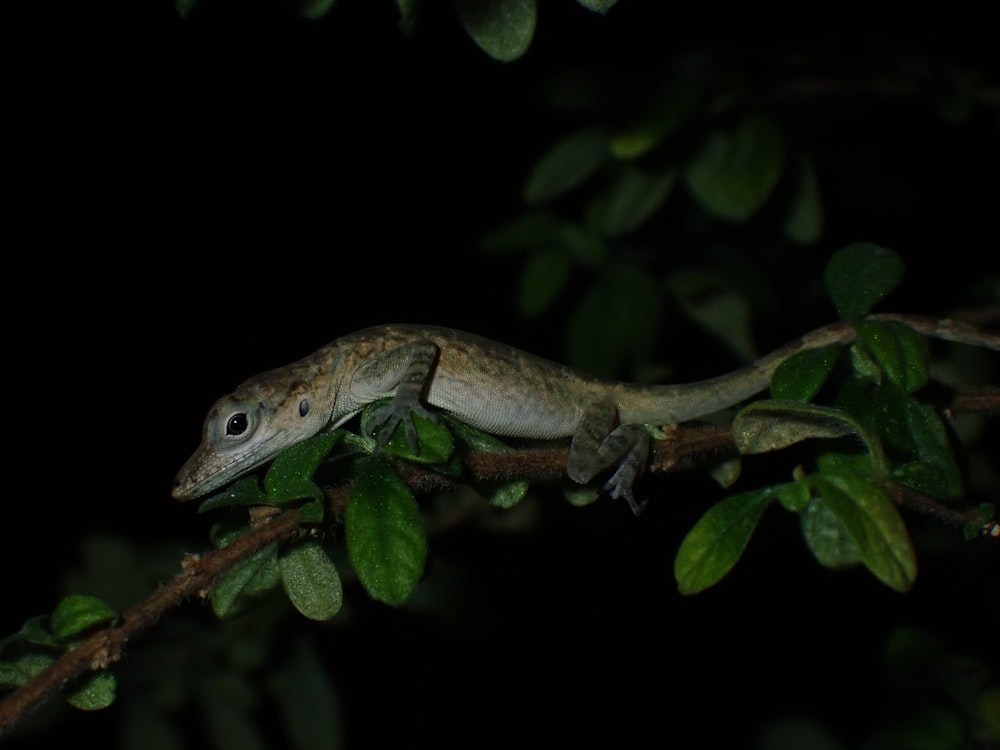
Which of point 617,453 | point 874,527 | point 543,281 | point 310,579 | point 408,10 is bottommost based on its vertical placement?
point 617,453

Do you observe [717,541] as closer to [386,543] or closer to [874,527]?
[874,527]

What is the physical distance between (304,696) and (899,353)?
379 cm

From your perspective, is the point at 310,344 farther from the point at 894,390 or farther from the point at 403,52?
the point at 894,390

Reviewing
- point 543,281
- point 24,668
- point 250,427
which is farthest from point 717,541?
point 543,281

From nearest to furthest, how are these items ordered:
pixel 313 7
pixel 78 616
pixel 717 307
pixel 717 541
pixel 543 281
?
1. pixel 717 541
2. pixel 78 616
3. pixel 313 7
4. pixel 543 281
5. pixel 717 307

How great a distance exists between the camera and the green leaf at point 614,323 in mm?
4934

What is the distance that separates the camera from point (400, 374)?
406 centimetres

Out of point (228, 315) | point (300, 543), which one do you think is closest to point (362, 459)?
point (300, 543)

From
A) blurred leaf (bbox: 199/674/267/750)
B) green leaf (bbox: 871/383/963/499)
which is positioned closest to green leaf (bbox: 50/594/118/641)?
green leaf (bbox: 871/383/963/499)

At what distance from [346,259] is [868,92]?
5477 millimetres

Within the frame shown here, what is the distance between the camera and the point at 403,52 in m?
8.70

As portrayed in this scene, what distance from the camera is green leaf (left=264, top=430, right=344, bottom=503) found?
7.96ft

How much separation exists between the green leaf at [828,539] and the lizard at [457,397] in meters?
1.23

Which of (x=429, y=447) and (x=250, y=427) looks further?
(x=250, y=427)
